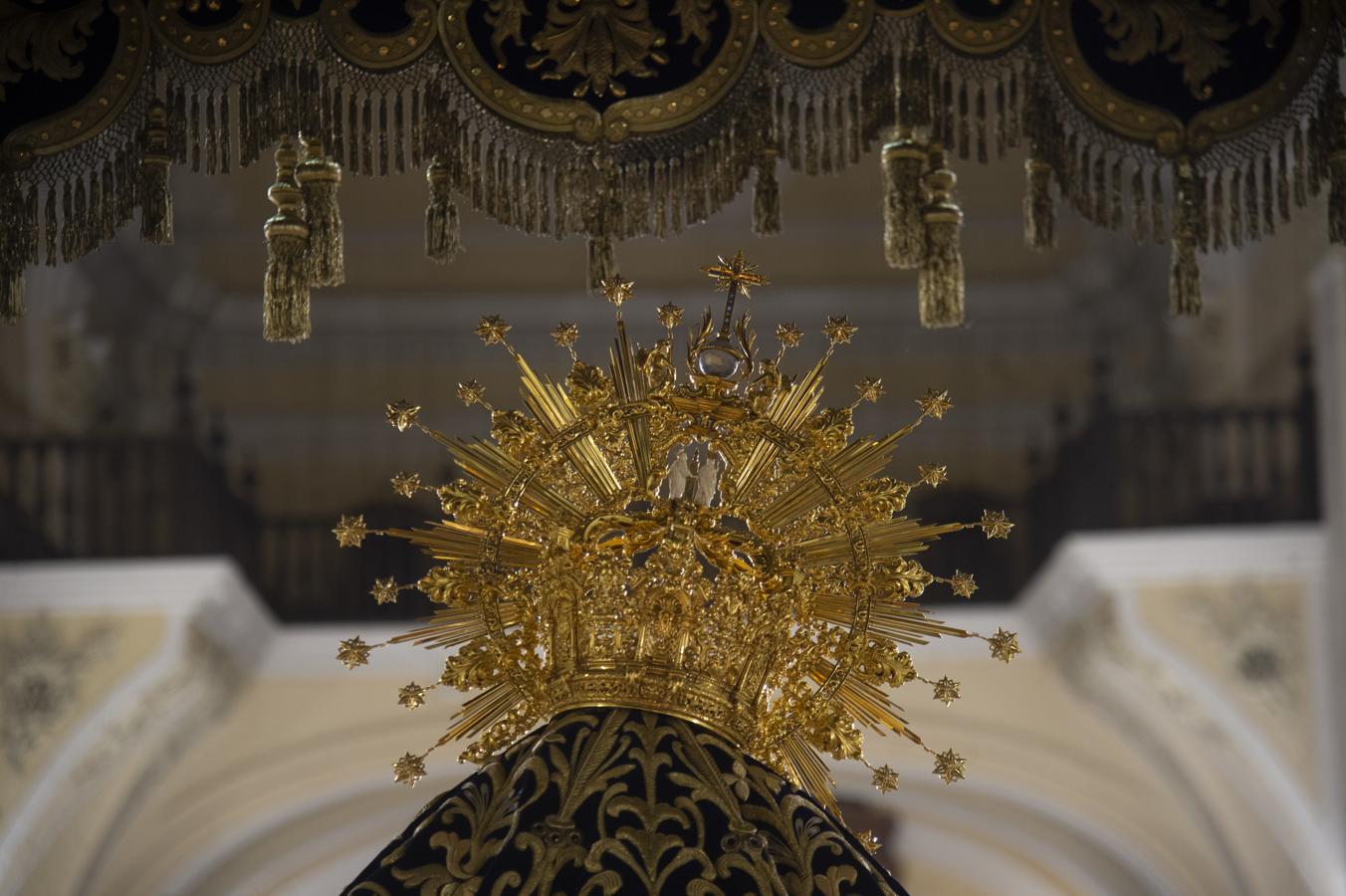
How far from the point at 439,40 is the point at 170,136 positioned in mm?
482

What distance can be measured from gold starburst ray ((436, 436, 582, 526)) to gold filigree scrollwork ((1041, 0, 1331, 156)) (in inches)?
43.3

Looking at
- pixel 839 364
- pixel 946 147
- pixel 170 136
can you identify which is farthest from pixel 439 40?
pixel 839 364

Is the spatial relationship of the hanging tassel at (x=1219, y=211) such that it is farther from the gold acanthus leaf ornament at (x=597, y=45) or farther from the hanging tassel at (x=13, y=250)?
the hanging tassel at (x=13, y=250)

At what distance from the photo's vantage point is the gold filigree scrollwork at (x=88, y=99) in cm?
402

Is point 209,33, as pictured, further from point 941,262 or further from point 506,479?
point 941,262

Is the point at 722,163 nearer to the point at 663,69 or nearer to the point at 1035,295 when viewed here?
the point at 663,69

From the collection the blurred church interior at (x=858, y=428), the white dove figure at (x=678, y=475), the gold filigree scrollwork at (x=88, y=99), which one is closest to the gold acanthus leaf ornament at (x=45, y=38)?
the gold filigree scrollwork at (x=88, y=99)

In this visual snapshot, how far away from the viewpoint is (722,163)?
161 inches

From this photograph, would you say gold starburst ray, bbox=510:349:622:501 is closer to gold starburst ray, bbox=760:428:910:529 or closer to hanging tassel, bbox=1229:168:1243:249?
gold starburst ray, bbox=760:428:910:529

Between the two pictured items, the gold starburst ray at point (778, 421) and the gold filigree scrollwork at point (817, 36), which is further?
the gold filigree scrollwork at point (817, 36)

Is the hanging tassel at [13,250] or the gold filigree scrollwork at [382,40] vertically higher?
the gold filigree scrollwork at [382,40]

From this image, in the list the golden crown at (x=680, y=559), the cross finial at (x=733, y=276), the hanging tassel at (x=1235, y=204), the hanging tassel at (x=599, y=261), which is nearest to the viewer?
the golden crown at (x=680, y=559)

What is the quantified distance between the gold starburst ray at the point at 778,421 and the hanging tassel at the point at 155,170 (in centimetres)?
105

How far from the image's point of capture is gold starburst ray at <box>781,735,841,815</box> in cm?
387
